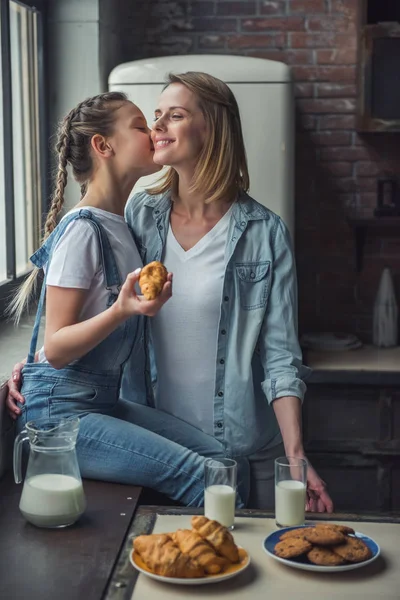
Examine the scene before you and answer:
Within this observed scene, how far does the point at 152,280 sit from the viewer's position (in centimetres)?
164

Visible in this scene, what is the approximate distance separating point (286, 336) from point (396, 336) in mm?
1601

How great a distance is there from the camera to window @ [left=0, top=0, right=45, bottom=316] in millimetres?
3029

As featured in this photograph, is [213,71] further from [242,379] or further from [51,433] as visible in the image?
[51,433]

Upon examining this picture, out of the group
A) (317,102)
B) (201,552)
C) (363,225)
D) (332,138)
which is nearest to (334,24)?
(317,102)

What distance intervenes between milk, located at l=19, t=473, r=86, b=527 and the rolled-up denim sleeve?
1.98 ft

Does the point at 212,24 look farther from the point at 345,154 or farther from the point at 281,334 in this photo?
the point at 281,334

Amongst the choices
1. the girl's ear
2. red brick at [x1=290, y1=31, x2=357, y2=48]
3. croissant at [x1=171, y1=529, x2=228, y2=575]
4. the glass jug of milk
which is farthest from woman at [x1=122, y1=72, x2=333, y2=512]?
red brick at [x1=290, y1=31, x2=357, y2=48]

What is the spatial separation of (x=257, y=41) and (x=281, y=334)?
1.90m

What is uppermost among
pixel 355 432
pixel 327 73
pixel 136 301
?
pixel 327 73

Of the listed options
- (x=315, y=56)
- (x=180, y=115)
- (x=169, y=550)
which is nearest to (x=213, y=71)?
(x=315, y=56)

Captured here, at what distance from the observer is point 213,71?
3.13 meters

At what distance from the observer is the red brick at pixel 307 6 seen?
3.61m

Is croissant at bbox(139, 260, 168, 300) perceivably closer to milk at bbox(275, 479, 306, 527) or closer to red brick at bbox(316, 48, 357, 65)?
milk at bbox(275, 479, 306, 527)

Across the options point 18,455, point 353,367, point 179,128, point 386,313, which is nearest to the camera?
point 18,455
